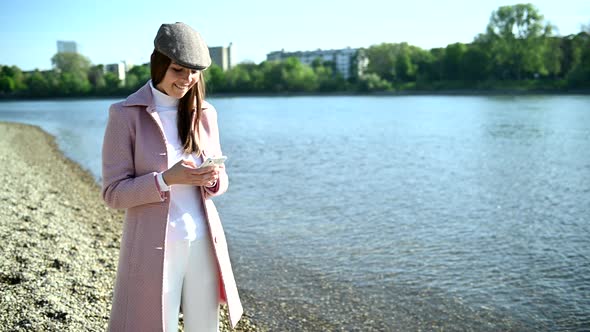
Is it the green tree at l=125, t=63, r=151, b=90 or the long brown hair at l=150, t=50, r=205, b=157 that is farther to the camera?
the green tree at l=125, t=63, r=151, b=90

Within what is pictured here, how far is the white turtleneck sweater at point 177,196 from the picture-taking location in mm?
2756

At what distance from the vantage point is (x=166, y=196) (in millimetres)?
2711

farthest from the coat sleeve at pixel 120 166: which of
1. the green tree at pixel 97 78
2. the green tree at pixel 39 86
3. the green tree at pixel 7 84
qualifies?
the green tree at pixel 7 84

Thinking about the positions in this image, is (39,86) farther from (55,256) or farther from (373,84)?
(55,256)

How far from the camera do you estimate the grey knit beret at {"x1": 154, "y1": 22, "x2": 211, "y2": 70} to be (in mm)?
2604

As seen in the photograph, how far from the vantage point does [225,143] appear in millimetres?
30484

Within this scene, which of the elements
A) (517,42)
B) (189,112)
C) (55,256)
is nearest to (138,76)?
(517,42)

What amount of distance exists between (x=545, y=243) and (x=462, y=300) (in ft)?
12.5

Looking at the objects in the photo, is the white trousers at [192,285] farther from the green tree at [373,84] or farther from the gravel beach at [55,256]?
the green tree at [373,84]

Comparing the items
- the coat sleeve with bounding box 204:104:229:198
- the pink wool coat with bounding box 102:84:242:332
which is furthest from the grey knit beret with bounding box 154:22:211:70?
the coat sleeve with bounding box 204:104:229:198

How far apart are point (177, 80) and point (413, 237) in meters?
8.91

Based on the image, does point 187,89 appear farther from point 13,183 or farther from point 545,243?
point 13,183

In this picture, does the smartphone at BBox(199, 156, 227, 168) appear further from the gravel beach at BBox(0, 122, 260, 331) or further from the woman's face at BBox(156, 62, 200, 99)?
the gravel beach at BBox(0, 122, 260, 331)

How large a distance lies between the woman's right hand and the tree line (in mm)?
85251
